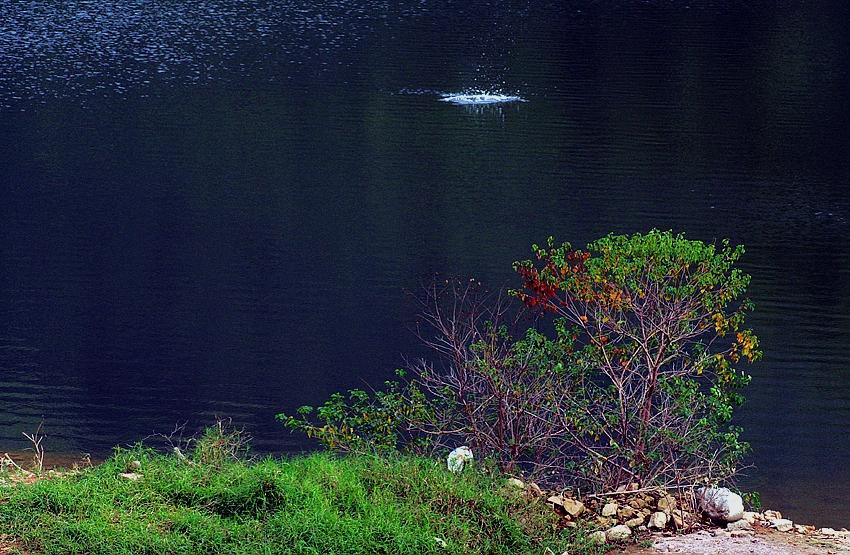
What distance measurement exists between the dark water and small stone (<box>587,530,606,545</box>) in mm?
4480

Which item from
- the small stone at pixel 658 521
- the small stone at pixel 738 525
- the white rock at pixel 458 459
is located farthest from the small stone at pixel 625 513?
the white rock at pixel 458 459

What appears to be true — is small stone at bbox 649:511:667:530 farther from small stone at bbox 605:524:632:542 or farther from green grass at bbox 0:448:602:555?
green grass at bbox 0:448:602:555

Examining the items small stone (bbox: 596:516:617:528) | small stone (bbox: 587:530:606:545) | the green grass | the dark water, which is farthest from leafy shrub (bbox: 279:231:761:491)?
the dark water

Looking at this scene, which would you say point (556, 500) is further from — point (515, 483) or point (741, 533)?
point (741, 533)

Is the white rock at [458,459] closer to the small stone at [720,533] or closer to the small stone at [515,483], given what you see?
the small stone at [515,483]

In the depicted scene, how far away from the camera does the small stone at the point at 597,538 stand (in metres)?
8.97

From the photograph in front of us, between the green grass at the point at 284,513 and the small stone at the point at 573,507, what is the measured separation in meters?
0.20

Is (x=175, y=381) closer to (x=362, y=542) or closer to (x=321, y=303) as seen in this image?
(x=321, y=303)

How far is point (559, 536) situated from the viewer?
9.05 metres

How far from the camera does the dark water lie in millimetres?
16062

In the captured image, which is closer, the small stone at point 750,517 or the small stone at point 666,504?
the small stone at point 666,504

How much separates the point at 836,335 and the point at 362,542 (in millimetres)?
11489

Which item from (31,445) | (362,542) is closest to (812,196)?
(31,445)

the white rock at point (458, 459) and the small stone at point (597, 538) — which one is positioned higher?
the white rock at point (458, 459)
